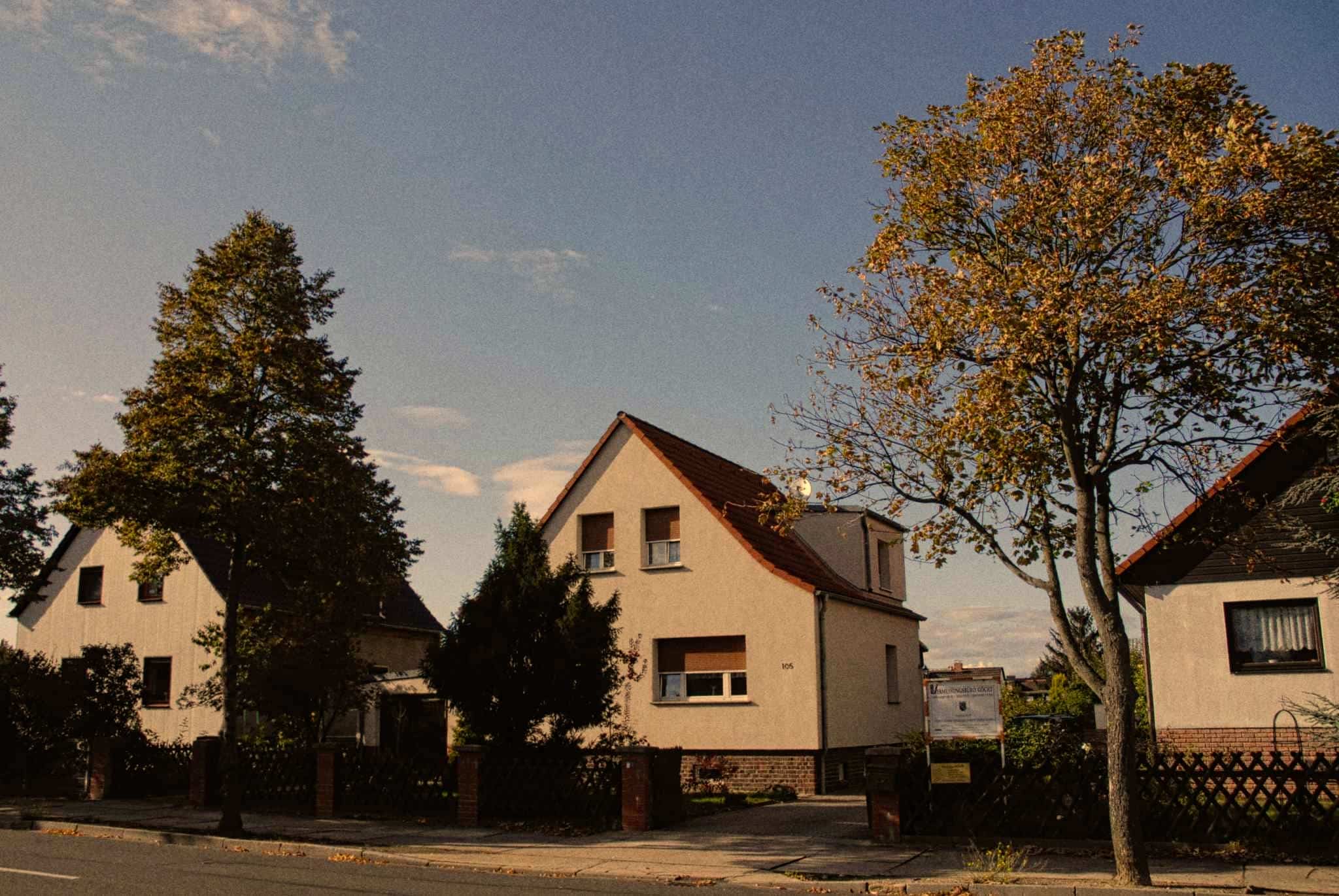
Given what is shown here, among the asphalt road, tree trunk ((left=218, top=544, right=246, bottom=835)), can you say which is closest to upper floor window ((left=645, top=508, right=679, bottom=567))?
tree trunk ((left=218, top=544, right=246, bottom=835))

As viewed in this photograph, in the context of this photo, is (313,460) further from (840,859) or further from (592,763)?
(840,859)

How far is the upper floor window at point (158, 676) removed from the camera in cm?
3322

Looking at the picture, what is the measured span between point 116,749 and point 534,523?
11.6m

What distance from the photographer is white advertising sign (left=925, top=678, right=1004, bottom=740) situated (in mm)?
15695

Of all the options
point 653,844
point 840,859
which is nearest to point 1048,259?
point 840,859

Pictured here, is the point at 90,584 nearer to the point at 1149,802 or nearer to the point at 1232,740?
the point at 1149,802

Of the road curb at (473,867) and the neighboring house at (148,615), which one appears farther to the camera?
the neighboring house at (148,615)

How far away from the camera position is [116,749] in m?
24.7

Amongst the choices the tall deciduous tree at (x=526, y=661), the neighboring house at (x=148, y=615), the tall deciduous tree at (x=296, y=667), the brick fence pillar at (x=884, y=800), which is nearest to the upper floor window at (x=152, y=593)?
the neighboring house at (x=148, y=615)

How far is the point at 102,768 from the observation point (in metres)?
24.6

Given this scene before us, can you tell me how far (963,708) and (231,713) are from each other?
42.5 ft

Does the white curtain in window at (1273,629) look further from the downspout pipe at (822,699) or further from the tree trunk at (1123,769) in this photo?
the tree trunk at (1123,769)

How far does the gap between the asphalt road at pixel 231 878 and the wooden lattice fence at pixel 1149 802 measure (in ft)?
13.5

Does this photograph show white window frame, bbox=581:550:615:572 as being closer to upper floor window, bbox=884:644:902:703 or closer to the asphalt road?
upper floor window, bbox=884:644:902:703
